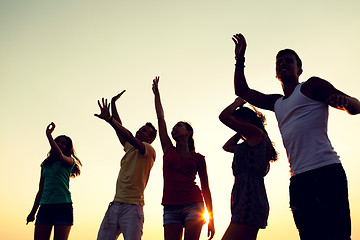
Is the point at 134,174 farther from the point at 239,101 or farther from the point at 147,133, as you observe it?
the point at 239,101

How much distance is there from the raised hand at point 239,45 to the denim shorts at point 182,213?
2759 mm

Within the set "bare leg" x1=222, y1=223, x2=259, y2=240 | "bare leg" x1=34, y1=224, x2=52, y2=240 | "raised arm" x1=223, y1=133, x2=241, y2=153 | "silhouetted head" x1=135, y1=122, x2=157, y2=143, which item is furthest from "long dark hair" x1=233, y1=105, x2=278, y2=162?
"bare leg" x1=34, y1=224, x2=52, y2=240

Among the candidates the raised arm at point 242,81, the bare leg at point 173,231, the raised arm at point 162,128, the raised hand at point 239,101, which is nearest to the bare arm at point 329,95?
the raised arm at point 242,81

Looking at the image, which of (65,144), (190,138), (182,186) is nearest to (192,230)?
(182,186)

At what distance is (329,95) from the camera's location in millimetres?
3176

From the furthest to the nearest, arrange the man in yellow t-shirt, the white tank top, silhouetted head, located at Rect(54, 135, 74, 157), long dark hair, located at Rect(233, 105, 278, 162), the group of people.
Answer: silhouetted head, located at Rect(54, 135, 74, 157)
the man in yellow t-shirt
long dark hair, located at Rect(233, 105, 278, 162)
the white tank top
the group of people

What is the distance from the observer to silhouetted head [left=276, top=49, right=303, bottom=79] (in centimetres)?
387

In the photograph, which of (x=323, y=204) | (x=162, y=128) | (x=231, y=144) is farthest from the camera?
(x=162, y=128)

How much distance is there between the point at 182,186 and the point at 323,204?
3217mm

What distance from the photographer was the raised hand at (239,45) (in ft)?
13.9

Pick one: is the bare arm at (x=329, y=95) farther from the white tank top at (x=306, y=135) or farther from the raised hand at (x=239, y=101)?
the raised hand at (x=239, y=101)

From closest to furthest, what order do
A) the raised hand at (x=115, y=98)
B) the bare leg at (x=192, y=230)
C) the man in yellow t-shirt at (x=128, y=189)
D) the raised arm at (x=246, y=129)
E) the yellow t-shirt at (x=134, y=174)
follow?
the raised arm at (x=246, y=129), the bare leg at (x=192, y=230), the man in yellow t-shirt at (x=128, y=189), the yellow t-shirt at (x=134, y=174), the raised hand at (x=115, y=98)

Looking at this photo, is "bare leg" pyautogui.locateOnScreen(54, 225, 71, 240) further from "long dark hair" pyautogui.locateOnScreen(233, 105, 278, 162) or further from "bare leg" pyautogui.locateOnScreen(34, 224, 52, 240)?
"long dark hair" pyautogui.locateOnScreen(233, 105, 278, 162)

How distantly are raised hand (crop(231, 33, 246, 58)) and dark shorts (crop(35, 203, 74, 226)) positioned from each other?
4746mm
